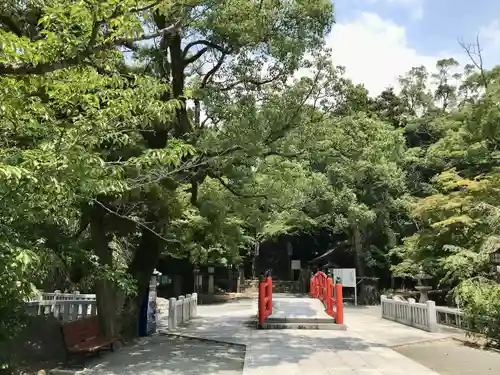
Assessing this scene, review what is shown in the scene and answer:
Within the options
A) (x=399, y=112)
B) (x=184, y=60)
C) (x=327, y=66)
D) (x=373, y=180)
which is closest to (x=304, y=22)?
(x=327, y=66)

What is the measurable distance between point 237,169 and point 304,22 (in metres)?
3.63

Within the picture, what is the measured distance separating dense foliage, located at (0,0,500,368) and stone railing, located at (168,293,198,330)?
1.99 m

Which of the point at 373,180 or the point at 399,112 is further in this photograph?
the point at 399,112

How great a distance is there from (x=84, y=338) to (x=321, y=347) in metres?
4.79

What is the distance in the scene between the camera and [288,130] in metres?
10.6

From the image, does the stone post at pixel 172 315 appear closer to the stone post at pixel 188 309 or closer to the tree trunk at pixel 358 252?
the stone post at pixel 188 309

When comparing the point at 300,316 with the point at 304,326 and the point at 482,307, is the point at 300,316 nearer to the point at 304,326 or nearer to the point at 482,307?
the point at 304,326

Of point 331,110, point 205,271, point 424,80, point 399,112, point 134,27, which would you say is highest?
point 424,80

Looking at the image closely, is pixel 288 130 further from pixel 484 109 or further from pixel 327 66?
pixel 484 109

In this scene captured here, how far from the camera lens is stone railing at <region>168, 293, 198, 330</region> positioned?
1368 cm

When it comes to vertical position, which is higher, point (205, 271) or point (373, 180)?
point (373, 180)

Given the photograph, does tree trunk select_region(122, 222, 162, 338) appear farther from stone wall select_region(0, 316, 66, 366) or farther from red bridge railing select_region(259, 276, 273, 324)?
red bridge railing select_region(259, 276, 273, 324)

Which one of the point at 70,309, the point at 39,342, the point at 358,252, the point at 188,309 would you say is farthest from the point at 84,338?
the point at 358,252

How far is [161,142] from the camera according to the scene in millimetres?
10570
